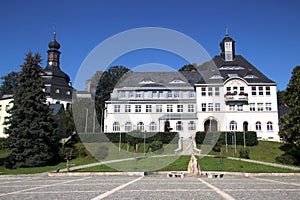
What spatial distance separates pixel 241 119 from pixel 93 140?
22.2 meters

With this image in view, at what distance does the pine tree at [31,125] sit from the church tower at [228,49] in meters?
33.0

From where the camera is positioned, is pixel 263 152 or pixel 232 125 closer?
pixel 263 152

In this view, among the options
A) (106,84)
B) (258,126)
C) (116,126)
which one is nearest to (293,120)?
(258,126)

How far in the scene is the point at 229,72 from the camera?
47.8 m

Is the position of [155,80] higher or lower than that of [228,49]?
lower

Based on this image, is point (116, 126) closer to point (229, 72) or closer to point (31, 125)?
point (31, 125)

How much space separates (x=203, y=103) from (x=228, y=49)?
13774mm

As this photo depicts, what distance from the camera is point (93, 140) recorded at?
1467 inches

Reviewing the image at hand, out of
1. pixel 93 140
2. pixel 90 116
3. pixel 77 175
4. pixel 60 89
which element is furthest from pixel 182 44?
pixel 60 89

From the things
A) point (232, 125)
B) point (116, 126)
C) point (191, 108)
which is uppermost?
point (191, 108)

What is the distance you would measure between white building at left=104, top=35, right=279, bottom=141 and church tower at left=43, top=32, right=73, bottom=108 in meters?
22.6

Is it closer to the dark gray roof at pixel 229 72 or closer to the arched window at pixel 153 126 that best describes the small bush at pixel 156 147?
the arched window at pixel 153 126

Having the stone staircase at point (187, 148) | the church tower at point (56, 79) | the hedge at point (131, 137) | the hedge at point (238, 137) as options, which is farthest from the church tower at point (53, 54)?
the hedge at point (238, 137)

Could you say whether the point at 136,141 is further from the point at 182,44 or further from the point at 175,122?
the point at 182,44
